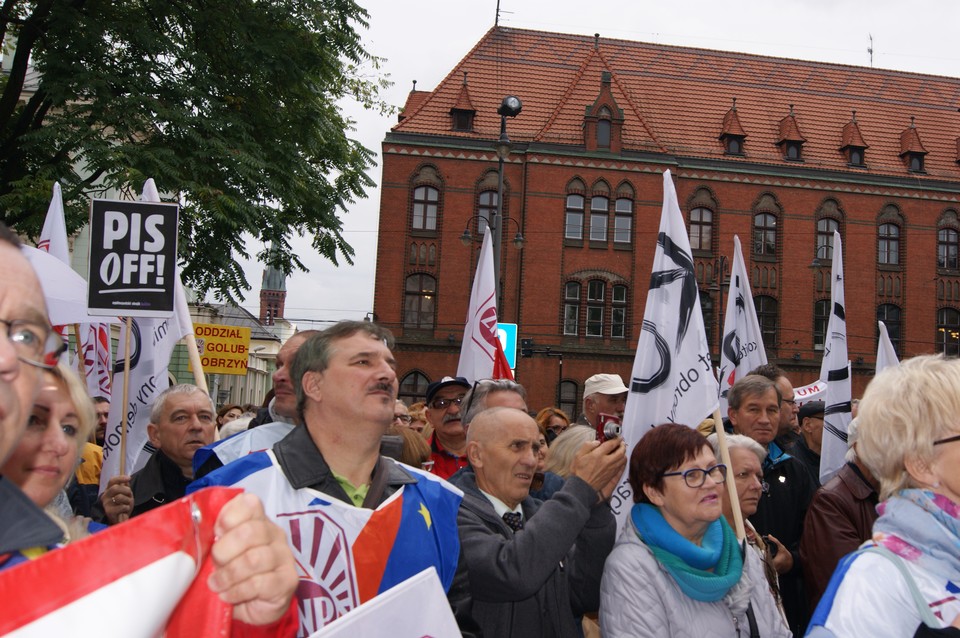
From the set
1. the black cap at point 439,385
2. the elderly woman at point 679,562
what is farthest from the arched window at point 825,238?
the elderly woman at point 679,562

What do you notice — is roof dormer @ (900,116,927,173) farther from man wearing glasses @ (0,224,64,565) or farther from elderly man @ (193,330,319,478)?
man wearing glasses @ (0,224,64,565)

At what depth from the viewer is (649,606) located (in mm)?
3312

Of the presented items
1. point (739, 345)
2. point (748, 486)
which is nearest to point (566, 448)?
point (748, 486)

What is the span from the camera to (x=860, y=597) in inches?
82.4

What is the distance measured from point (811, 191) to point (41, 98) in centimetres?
3205

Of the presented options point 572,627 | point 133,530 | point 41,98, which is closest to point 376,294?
point 41,98

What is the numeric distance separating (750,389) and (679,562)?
2.81 meters

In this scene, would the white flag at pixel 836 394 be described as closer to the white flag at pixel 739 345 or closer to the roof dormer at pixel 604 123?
the white flag at pixel 739 345

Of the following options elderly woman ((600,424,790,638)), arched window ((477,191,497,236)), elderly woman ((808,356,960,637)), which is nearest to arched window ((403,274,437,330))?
arched window ((477,191,497,236))

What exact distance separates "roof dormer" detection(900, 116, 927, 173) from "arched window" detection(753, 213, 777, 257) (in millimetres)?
6932

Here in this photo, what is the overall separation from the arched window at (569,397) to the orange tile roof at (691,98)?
944 centimetres

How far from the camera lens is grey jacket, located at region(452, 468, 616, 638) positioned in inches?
124

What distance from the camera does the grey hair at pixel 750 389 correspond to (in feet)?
19.5

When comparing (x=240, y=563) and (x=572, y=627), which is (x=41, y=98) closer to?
(x=572, y=627)
